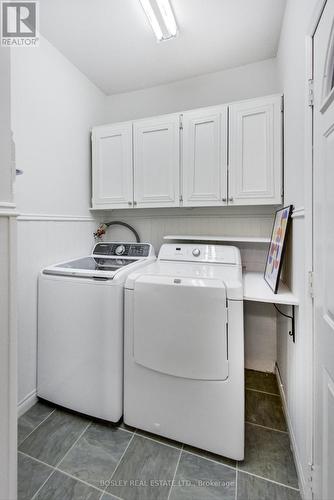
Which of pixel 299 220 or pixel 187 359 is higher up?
pixel 299 220

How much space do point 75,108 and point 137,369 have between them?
7.38 feet

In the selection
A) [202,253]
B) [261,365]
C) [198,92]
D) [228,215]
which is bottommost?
[261,365]

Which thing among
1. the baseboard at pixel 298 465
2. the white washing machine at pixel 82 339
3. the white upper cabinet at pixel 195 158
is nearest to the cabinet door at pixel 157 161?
the white upper cabinet at pixel 195 158

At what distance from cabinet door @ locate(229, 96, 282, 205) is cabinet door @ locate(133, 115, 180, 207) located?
0.48m

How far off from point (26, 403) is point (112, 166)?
205cm

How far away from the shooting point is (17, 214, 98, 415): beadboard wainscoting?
5.46 feet

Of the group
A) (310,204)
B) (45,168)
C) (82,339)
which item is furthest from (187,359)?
(45,168)

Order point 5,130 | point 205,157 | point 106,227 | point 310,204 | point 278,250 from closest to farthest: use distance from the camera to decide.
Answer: point 5,130
point 310,204
point 278,250
point 205,157
point 106,227

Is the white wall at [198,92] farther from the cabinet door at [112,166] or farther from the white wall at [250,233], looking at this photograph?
the white wall at [250,233]

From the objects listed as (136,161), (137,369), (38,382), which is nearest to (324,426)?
(137,369)

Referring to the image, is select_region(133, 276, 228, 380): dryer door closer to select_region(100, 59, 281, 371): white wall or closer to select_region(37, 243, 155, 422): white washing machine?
select_region(37, 243, 155, 422): white washing machine

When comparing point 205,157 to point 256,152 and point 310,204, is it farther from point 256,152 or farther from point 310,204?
point 310,204

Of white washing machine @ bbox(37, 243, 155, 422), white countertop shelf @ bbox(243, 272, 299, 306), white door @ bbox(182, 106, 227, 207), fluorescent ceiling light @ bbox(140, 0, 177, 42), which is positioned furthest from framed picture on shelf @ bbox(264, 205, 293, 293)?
fluorescent ceiling light @ bbox(140, 0, 177, 42)

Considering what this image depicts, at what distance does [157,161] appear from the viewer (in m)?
2.14
